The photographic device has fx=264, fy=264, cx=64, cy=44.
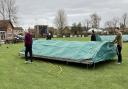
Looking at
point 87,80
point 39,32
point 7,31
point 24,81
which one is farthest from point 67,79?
point 39,32

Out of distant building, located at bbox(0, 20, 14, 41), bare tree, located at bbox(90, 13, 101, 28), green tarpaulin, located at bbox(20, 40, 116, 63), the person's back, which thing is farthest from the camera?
bare tree, located at bbox(90, 13, 101, 28)

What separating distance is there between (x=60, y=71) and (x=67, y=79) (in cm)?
156

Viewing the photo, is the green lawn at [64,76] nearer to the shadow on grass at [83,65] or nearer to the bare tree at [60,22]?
the shadow on grass at [83,65]

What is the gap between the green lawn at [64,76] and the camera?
27.8 ft

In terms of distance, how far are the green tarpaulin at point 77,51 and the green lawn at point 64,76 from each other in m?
0.43

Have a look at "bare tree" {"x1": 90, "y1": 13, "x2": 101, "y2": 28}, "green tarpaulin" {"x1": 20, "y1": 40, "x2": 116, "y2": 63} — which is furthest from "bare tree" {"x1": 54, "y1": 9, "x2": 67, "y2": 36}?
"green tarpaulin" {"x1": 20, "y1": 40, "x2": 116, "y2": 63}

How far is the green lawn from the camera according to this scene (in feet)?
27.8

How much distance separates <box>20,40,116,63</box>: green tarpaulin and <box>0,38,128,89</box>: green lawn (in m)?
0.43

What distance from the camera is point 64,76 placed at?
9.97 meters

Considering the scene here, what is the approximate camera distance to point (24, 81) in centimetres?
Result: 895

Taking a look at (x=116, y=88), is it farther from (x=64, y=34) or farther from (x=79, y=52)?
(x=64, y=34)

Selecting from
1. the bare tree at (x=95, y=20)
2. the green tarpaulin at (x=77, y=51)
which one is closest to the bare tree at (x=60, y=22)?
the bare tree at (x=95, y=20)

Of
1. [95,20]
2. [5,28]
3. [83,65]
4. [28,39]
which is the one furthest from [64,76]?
[95,20]

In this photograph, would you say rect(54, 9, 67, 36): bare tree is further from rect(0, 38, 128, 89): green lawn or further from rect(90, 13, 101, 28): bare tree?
rect(0, 38, 128, 89): green lawn
